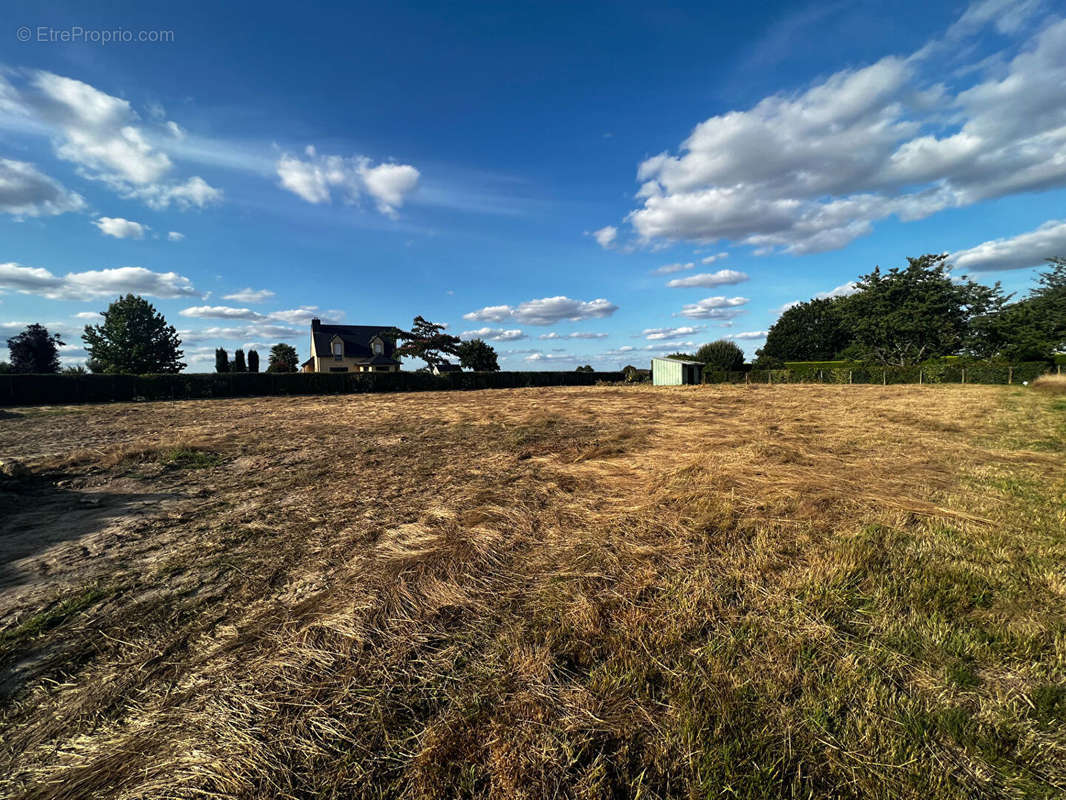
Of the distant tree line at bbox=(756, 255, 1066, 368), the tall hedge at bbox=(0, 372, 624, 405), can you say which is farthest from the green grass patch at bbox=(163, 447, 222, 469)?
the distant tree line at bbox=(756, 255, 1066, 368)

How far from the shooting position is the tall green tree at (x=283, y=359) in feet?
155

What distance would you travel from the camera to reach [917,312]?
33406mm

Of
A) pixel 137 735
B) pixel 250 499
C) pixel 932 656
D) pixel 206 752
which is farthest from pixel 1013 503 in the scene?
pixel 250 499

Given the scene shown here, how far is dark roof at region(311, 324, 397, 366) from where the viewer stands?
41.1 metres

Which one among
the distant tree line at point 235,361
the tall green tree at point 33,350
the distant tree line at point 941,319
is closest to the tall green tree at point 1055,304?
the distant tree line at point 941,319

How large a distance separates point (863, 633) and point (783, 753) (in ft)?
3.41

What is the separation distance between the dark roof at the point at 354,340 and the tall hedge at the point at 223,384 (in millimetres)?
14227

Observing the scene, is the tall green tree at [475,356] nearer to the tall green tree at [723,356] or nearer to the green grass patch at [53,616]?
the tall green tree at [723,356]

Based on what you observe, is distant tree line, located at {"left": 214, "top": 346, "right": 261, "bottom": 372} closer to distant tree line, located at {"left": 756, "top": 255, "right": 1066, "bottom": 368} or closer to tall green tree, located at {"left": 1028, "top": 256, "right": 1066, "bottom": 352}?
distant tree line, located at {"left": 756, "top": 255, "right": 1066, "bottom": 368}

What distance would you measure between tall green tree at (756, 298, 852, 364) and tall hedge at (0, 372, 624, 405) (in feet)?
144

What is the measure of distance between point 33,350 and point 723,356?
63.7 metres

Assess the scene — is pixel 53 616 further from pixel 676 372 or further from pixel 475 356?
pixel 475 356

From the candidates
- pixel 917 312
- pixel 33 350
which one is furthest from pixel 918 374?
pixel 33 350

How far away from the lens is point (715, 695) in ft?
5.46
